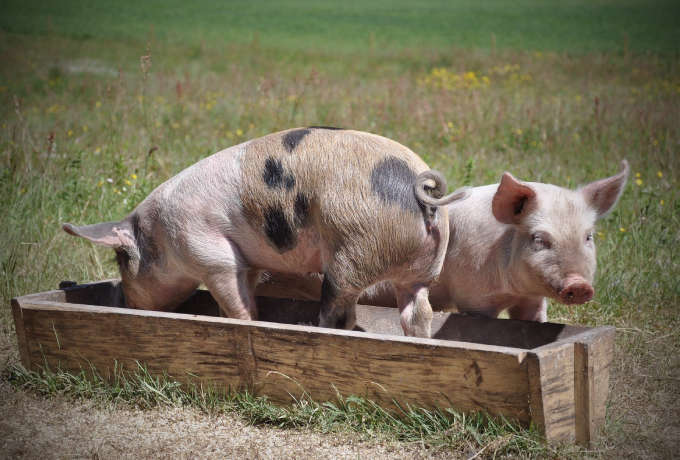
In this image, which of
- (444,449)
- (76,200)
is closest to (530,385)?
(444,449)

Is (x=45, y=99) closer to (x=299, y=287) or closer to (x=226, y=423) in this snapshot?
(x=299, y=287)

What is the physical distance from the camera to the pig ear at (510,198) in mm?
3213

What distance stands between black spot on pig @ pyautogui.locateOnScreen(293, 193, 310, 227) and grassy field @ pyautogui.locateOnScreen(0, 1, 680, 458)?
2.89 feet

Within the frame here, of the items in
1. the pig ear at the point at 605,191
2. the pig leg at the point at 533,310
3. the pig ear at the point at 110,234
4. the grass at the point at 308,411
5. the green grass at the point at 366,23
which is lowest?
the grass at the point at 308,411

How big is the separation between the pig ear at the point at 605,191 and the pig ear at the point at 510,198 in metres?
0.30

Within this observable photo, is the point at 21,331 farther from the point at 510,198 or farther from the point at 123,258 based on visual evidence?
the point at 510,198

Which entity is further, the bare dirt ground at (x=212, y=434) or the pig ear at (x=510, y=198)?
the pig ear at (x=510, y=198)

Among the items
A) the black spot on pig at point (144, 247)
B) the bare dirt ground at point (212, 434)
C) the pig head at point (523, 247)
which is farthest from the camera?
the black spot on pig at point (144, 247)

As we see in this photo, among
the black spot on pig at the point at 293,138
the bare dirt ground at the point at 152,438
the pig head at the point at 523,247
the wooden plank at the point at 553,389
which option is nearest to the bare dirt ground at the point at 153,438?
the bare dirt ground at the point at 152,438

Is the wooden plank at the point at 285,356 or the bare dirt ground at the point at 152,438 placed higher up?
the wooden plank at the point at 285,356

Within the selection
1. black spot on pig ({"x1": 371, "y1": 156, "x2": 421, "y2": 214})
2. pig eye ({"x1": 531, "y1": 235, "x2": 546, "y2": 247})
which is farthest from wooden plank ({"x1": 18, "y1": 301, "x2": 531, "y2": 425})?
pig eye ({"x1": 531, "y1": 235, "x2": 546, "y2": 247})

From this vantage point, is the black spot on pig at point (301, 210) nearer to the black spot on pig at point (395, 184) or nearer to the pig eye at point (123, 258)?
the black spot on pig at point (395, 184)

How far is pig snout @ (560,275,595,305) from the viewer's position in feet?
9.72

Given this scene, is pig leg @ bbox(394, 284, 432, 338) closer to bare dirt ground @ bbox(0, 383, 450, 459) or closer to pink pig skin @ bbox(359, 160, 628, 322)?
pink pig skin @ bbox(359, 160, 628, 322)
